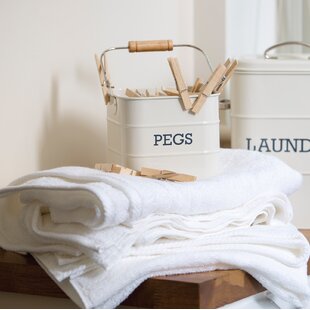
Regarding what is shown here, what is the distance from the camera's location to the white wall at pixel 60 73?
102 cm

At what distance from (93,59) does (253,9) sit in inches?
19.3

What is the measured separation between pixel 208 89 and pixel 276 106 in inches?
8.0

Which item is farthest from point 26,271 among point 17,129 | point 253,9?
point 253,9

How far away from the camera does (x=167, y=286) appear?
2.54ft

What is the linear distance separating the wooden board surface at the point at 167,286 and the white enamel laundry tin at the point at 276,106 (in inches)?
12.7

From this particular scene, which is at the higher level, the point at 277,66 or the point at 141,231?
the point at 277,66

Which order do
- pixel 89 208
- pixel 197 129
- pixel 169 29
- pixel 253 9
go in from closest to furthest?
pixel 89 208 → pixel 197 129 → pixel 169 29 → pixel 253 9

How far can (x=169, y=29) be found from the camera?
131 cm

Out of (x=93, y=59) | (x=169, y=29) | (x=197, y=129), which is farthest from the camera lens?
(x=169, y=29)

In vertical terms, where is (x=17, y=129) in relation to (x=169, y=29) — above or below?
below

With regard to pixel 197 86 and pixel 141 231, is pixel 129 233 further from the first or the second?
pixel 197 86

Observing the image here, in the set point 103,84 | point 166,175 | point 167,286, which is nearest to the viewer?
point 167,286

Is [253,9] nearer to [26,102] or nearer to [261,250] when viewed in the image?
[26,102]

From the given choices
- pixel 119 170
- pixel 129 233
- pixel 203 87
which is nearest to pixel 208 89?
pixel 203 87
